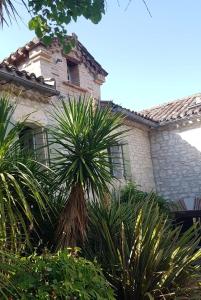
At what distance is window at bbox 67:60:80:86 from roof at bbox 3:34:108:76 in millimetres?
483

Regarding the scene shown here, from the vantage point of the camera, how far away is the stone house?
923 centimetres

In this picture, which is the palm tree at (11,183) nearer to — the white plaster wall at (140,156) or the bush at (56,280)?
the bush at (56,280)

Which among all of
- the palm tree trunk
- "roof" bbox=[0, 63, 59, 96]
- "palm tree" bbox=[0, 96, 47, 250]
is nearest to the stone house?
"roof" bbox=[0, 63, 59, 96]

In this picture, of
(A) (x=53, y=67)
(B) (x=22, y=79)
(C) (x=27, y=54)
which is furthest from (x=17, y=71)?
(C) (x=27, y=54)

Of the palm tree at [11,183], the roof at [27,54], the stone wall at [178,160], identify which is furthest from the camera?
the stone wall at [178,160]

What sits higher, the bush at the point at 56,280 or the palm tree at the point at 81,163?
the palm tree at the point at 81,163

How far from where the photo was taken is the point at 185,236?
4.92m

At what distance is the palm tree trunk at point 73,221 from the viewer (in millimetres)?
4488

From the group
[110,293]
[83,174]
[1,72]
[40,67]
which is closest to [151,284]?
[110,293]

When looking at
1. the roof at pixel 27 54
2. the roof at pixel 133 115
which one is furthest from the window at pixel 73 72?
the roof at pixel 133 115

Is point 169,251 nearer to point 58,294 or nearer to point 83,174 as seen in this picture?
point 83,174

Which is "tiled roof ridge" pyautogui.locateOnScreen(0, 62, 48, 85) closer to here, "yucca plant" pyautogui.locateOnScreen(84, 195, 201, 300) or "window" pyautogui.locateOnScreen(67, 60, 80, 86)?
"window" pyautogui.locateOnScreen(67, 60, 80, 86)

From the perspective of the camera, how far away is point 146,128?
12.2 metres

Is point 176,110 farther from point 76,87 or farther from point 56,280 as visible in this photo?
point 56,280
